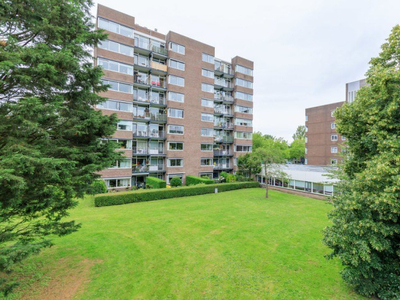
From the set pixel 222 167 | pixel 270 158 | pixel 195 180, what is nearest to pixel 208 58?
pixel 222 167

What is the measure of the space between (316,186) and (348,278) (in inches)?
713

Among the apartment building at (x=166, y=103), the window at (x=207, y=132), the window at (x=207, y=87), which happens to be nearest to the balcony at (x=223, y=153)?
the apartment building at (x=166, y=103)

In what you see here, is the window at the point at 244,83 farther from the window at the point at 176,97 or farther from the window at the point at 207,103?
the window at the point at 176,97

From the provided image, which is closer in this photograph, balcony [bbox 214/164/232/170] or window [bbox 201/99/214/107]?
window [bbox 201/99/214/107]

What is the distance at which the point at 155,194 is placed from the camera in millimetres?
20484

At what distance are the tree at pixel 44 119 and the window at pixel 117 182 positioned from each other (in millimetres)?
16578

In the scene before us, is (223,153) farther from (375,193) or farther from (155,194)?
(375,193)

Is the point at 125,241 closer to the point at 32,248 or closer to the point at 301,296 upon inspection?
the point at 32,248

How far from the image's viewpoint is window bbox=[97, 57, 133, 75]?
72.5 ft

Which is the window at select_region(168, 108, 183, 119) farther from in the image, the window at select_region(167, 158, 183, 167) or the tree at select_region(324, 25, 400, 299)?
the tree at select_region(324, 25, 400, 299)

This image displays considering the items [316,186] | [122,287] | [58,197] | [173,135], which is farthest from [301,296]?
[173,135]

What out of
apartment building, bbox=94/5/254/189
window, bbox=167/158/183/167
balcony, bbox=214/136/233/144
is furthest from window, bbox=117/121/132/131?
balcony, bbox=214/136/233/144

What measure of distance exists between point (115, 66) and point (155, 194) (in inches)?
618

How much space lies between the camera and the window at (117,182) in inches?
883
